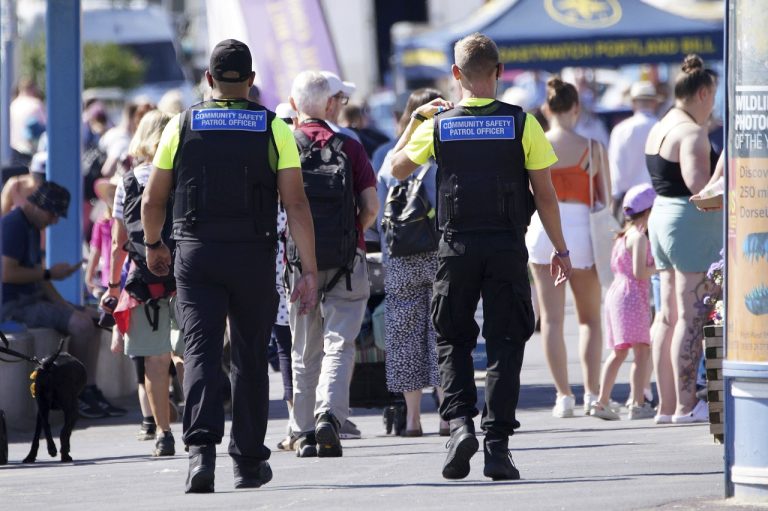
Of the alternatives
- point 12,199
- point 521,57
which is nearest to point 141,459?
point 12,199

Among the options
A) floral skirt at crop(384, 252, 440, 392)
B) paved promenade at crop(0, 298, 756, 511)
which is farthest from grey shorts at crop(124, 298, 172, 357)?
floral skirt at crop(384, 252, 440, 392)

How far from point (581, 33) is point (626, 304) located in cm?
966

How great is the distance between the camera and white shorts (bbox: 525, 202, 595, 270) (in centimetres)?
996

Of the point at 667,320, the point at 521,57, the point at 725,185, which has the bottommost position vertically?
the point at 667,320

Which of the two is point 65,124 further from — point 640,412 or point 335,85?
point 640,412

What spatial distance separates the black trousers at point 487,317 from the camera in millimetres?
7188

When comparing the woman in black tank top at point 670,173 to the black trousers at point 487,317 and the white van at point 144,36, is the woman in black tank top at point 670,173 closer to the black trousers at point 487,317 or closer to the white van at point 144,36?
the black trousers at point 487,317

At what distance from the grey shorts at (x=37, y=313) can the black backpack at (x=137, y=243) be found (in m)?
1.93

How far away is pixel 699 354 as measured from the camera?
9.53 m

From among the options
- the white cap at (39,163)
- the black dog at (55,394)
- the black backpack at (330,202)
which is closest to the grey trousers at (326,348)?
the black backpack at (330,202)

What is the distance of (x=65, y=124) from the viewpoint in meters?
12.2

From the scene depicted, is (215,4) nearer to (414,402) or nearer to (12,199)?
(12,199)

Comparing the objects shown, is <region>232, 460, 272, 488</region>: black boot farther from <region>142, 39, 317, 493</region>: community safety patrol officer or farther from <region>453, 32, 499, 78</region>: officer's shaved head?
<region>453, 32, 499, 78</region>: officer's shaved head

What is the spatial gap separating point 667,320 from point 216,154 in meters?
3.54
